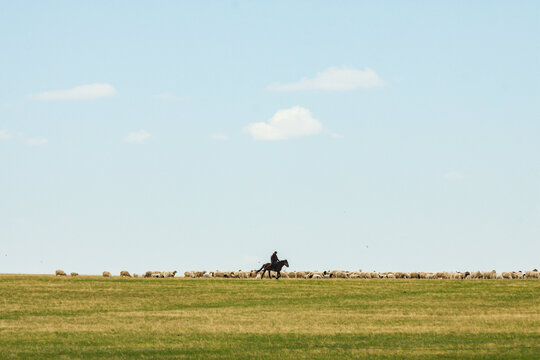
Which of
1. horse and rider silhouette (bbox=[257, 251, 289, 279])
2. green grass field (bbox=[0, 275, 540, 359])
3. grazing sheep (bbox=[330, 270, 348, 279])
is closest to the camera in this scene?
green grass field (bbox=[0, 275, 540, 359])

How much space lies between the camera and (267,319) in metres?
41.1

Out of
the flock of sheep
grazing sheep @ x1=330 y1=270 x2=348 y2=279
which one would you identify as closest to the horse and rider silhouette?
the flock of sheep

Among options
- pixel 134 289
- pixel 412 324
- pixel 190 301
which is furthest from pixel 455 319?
pixel 134 289

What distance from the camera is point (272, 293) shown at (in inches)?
2183

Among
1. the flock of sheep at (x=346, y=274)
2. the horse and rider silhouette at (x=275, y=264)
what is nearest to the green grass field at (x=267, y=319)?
the horse and rider silhouette at (x=275, y=264)

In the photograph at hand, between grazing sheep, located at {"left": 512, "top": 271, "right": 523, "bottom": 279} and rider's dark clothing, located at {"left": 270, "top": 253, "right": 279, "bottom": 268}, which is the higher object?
rider's dark clothing, located at {"left": 270, "top": 253, "right": 279, "bottom": 268}

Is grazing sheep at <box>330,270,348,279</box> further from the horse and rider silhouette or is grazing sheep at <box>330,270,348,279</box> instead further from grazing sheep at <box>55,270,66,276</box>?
grazing sheep at <box>55,270,66,276</box>

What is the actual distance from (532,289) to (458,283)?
23.2 ft

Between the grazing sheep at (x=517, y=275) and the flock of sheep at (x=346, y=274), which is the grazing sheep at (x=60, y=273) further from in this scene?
the grazing sheep at (x=517, y=275)

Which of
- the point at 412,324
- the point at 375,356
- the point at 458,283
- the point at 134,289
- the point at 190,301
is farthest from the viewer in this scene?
the point at 458,283

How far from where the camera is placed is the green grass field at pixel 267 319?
2994 cm

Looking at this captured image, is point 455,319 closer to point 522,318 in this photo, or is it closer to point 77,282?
point 522,318

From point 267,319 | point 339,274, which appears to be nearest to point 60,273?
point 339,274

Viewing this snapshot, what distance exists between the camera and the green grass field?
29938mm
